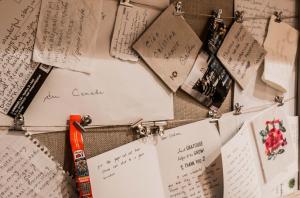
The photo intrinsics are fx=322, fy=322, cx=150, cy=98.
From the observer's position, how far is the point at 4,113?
654 millimetres

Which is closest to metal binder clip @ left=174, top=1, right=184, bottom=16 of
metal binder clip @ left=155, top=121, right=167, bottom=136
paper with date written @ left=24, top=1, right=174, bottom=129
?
paper with date written @ left=24, top=1, right=174, bottom=129

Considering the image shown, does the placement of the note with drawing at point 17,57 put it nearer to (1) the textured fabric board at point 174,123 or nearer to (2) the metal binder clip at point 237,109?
(1) the textured fabric board at point 174,123

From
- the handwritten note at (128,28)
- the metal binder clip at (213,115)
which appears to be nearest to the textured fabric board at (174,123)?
the metal binder clip at (213,115)

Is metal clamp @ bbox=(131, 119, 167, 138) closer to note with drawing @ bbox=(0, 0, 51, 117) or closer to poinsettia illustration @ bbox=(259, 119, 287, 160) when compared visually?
note with drawing @ bbox=(0, 0, 51, 117)

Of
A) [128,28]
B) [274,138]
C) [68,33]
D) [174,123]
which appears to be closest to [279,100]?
[274,138]

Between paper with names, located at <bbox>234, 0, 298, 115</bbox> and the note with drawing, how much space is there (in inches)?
23.2

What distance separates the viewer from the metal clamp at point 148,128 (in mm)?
804

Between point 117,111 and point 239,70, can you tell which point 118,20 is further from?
point 239,70

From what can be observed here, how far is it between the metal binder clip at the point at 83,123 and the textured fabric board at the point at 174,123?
0.02 meters

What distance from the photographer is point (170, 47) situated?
827 millimetres

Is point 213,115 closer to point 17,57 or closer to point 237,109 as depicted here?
point 237,109

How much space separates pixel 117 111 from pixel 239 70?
413 mm

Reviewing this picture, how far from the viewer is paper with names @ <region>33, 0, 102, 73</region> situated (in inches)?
26.5

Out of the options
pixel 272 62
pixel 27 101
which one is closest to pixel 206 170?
pixel 272 62
